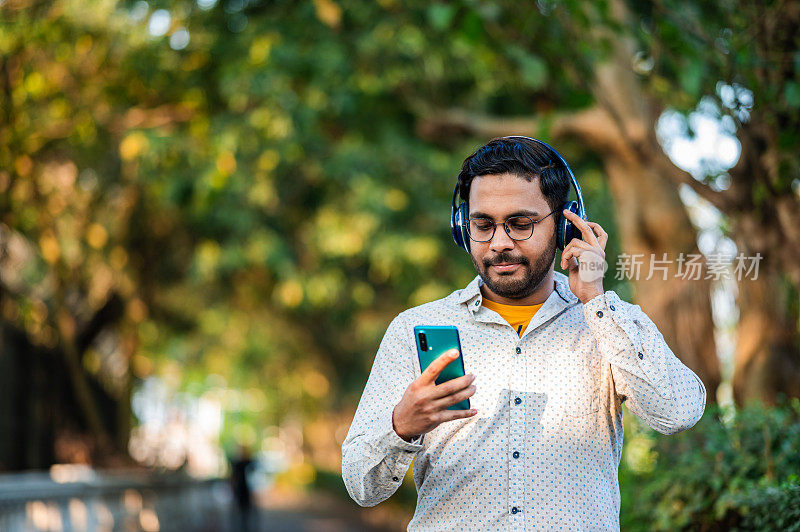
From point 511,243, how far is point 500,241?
0.11 ft

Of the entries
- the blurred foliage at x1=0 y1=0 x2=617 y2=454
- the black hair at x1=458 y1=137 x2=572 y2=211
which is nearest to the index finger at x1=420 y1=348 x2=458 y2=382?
the black hair at x1=458 y1=137 x2=572 y2=211

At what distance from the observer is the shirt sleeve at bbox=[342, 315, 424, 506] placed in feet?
8.22

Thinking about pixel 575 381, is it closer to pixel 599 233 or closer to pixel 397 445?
pixel 599 233

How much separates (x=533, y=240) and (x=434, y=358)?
511 millimetres

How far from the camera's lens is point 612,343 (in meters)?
2.55

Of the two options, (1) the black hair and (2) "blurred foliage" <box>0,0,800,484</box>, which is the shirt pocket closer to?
(1) the black hair

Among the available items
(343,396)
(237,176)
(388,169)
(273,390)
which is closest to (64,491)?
(237,176)

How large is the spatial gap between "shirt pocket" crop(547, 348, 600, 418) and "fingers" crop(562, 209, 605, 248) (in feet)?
1.13

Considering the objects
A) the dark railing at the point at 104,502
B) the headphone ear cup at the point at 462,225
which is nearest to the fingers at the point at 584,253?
the headphone ear cup at the point at 462,225

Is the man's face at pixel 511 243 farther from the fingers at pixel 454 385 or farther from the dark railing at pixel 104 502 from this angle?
the dark railing at pixel 104 502

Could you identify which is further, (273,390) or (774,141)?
(273,390)

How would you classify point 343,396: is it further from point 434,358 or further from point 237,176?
point 434,358

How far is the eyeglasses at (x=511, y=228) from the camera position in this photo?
8.89ft

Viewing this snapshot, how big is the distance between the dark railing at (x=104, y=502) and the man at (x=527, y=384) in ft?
21.9
